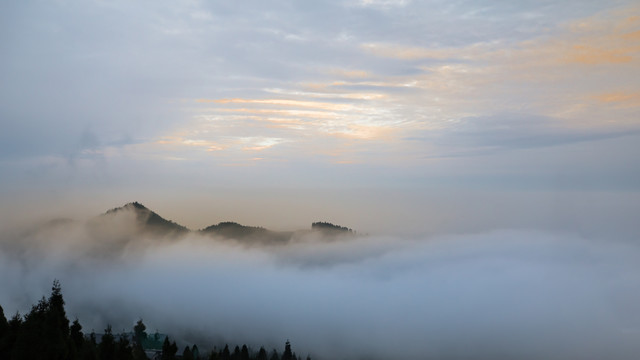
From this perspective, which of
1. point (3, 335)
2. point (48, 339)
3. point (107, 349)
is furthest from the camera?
point (107, 349)

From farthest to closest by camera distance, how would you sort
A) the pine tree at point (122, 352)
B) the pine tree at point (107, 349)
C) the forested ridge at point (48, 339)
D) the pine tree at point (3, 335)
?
the pine tree at point (107, 349) < the pine tree at point (122, 352) < the pine tree at point (3, 335) < the forested ridge at point (48, 339)

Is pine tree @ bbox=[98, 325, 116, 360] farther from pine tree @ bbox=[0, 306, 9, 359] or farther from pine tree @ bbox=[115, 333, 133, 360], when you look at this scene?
pine tree @ bbox=[0, 306, 9, 359]

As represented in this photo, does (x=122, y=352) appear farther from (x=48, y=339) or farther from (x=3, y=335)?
(x=3, y=335)

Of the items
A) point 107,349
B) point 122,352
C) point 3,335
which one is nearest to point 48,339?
point 107,349

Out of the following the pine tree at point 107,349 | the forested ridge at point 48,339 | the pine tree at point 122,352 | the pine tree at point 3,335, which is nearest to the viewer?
the forested ridge at point 48,339

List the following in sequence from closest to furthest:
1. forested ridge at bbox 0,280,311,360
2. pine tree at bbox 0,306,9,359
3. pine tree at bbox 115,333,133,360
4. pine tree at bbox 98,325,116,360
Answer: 1. forested ridge at bbox 0,280,311,360
2. pine tree at bbox 0,306,9,359
3. pine tree at bbox 115,333,133,360
4. pine tree at bbox 98,325,116,360

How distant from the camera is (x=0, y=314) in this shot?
195 feet

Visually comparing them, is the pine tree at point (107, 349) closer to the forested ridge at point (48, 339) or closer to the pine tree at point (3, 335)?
the forested ridge at point (48, 339)

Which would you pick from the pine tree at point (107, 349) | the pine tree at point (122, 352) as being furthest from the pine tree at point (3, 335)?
the pine tree at point (122, 352)

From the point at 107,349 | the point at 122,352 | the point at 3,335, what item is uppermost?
the point at 3,335

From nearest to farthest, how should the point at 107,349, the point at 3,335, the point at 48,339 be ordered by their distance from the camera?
the point at 48,339, the point at 3,335, the point at 107,349

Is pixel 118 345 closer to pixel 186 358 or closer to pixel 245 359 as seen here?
pixel 186 358

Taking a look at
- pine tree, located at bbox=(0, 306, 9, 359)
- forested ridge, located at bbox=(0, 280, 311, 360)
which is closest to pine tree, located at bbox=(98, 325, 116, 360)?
forested ridge, located at bbox=(0, 280, 311, 360)

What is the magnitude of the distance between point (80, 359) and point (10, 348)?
332 inches
